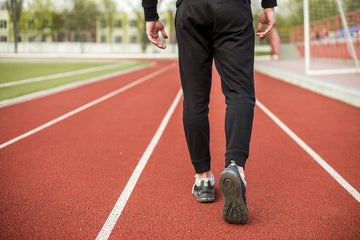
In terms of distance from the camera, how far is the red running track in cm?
229

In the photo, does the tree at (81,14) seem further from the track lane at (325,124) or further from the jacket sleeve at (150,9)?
the jacket sleeve at (150,9)

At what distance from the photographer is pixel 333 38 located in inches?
666

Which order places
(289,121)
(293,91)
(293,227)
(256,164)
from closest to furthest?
(293,227)
(256,164)
(289,121)
(293,91)

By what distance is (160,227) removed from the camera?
2.30 m

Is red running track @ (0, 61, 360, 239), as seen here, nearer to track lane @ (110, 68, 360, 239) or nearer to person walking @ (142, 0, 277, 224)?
track lane @ (110, 68, 360, 239)

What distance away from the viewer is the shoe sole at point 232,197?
6.83 ft

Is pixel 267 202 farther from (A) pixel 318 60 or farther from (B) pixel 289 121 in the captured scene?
(A) pixel 318 60

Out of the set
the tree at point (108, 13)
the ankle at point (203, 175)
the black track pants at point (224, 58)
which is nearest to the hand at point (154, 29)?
the black track pants at point (224, 58)

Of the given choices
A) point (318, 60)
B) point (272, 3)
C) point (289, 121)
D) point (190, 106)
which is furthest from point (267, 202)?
point (318, 60)

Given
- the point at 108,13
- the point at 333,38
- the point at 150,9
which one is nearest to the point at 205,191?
the point at 150,9

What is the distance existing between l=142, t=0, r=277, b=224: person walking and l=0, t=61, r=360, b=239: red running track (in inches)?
15.0

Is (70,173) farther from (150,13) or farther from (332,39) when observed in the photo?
(332,39)

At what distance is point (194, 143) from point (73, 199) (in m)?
1.03

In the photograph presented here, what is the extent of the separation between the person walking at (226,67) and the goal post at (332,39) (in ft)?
28.3
